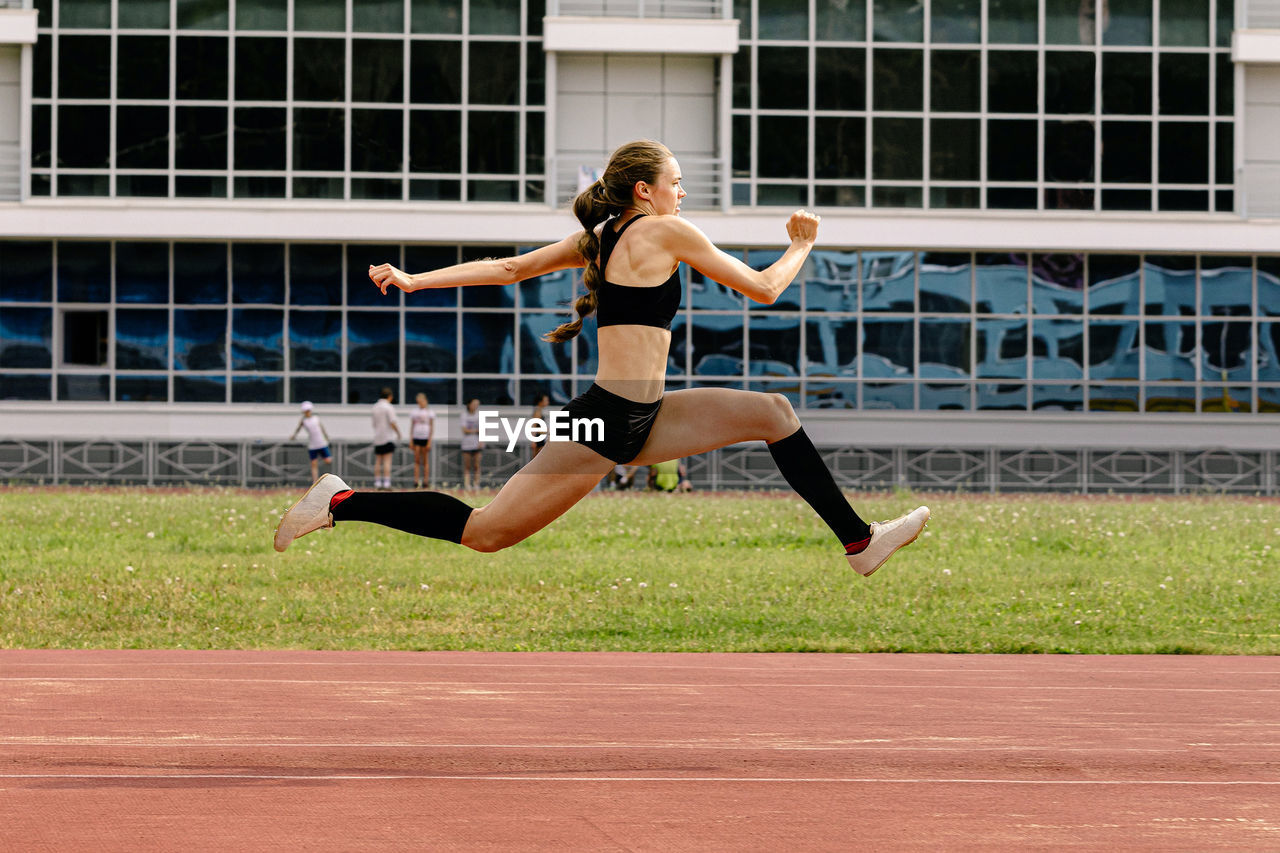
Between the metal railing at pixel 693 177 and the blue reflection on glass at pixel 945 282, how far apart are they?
194 inches

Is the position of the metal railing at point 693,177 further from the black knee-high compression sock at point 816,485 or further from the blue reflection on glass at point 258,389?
the black knee-high compression sock at point 816,485

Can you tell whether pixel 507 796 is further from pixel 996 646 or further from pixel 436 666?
pixel 996 646

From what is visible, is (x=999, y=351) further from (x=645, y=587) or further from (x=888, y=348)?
(x=645, y=587)

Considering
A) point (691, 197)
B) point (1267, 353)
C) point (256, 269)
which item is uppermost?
point (691, 197)

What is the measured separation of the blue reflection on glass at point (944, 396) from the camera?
117 feet

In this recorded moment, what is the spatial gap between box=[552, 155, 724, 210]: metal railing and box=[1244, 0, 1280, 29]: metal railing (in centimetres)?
1261

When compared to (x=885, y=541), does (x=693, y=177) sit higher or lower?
higher

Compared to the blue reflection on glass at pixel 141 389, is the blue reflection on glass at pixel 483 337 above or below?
above

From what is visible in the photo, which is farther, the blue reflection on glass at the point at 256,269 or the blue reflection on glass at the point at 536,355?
the blue reflection on glass at the point at 536,355

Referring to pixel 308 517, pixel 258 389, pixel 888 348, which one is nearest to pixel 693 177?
pixel 888 348

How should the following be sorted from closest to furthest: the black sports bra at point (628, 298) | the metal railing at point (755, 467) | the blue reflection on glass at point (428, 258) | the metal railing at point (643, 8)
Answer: the black sports bra at point (628, 298) → the metal railing at point (755, 467) → the blue reflection on glass at point (428, 258) → the metal railing at point (643, 8)

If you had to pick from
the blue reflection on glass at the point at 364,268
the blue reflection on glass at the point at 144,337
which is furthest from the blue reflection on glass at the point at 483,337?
the blue reflection on glass at the point at 144,337

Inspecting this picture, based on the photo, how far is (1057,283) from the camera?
35.8 m

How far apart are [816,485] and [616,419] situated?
853 mm
